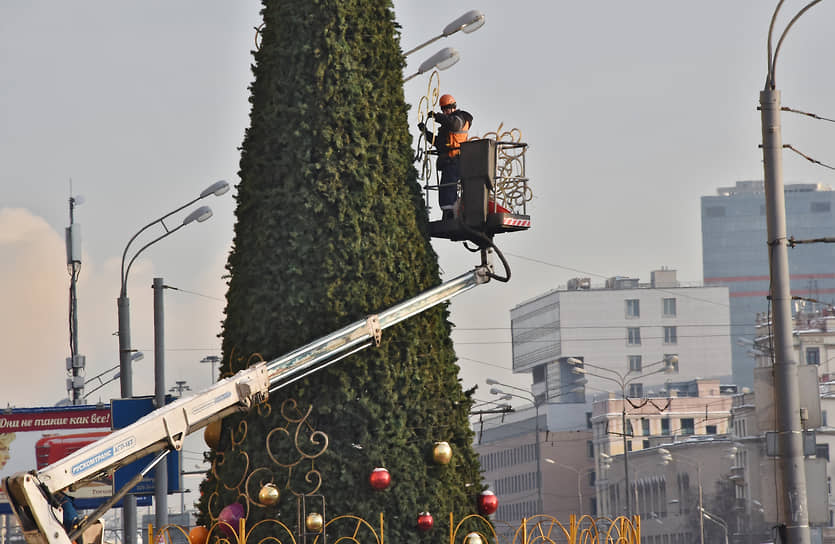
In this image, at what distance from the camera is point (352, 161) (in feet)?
47.2

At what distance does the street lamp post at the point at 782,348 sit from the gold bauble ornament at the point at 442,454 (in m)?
3.55

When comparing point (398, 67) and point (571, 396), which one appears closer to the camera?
point (398, 67)

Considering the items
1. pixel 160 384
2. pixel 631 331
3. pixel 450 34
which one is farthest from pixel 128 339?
pixel 631 331

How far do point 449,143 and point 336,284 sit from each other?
2400mm

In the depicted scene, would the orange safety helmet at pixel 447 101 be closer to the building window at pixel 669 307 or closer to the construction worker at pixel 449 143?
the construction worker at pixel 449 143

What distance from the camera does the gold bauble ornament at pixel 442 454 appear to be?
14.1 meters

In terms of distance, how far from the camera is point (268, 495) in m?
13.8

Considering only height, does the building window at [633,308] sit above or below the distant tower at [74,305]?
above

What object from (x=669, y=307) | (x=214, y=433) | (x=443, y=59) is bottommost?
(x=214, y=433)

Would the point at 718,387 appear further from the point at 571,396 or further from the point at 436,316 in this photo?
the point at 436,316

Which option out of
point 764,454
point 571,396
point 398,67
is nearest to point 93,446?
point 398,67

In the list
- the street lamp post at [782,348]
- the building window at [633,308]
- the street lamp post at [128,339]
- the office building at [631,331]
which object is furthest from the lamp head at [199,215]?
the building window at [633,308]

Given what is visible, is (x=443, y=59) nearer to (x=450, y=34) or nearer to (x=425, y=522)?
(x=450, y=34)

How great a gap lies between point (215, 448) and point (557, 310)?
154m
